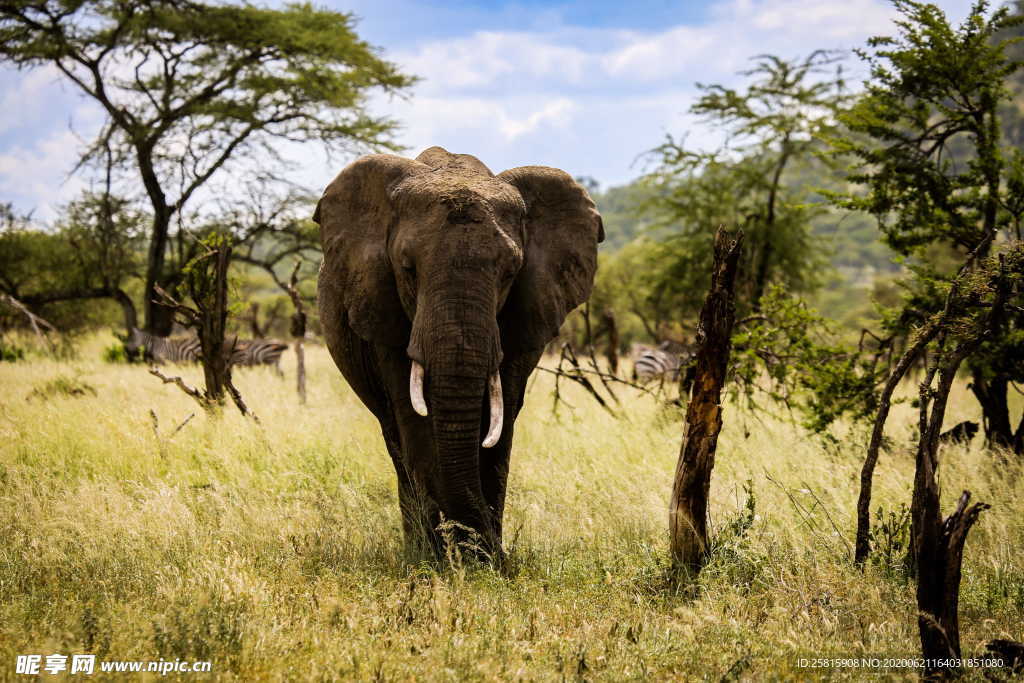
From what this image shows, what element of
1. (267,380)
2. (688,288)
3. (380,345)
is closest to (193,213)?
(267,380)

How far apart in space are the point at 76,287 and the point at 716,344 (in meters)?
21.3

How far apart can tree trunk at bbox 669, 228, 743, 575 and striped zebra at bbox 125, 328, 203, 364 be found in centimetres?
1693

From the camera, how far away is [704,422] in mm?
4781

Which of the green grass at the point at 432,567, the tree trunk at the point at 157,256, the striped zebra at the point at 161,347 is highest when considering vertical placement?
the tree trunk at the point at 157,256

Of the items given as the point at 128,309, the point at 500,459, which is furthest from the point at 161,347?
the point at 500,459

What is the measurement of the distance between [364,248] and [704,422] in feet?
8.60

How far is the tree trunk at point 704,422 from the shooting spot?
4762mm

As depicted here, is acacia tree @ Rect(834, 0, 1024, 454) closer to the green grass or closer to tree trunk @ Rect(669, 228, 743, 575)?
the green grass

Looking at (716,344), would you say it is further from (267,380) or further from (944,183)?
(267,380)

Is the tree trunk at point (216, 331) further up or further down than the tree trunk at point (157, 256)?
further down

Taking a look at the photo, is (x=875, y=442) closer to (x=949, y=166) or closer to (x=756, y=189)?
(x=949, y=166)

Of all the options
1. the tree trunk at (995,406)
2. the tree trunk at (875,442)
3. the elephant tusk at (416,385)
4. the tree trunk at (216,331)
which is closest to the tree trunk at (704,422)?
the tree trunk at (875,442)

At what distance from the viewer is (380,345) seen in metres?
5.24

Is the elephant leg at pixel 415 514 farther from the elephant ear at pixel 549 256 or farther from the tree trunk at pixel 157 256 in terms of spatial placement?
the tree trunk at pixel 157 256
